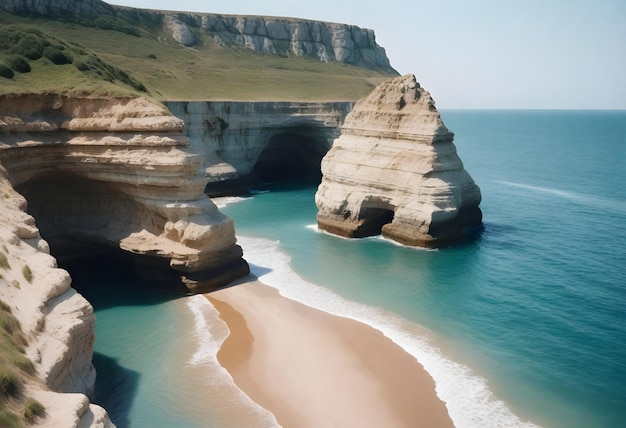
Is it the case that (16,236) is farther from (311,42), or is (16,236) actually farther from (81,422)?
(311,42)

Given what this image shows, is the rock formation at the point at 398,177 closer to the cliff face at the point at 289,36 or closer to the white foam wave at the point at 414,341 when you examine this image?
the white foam wave at the point at 414,341

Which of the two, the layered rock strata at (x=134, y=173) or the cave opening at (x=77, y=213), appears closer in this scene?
the layered rock strata at (x=134, y=173)

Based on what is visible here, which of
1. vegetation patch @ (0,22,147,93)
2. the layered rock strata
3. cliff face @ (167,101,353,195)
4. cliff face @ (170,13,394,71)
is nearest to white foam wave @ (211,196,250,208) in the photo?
cliff face @ (167,101,353,195)

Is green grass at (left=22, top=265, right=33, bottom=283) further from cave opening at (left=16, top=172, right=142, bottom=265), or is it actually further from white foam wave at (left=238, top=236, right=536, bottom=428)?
white foam wave at (left=238, top=236, right=536, bottom=428)

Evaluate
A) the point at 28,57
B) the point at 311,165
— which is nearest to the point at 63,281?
the point at 28,57

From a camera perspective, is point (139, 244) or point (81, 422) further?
point (139, 244)

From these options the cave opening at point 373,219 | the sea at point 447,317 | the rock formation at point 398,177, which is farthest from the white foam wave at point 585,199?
the cave opening at point 373,219
